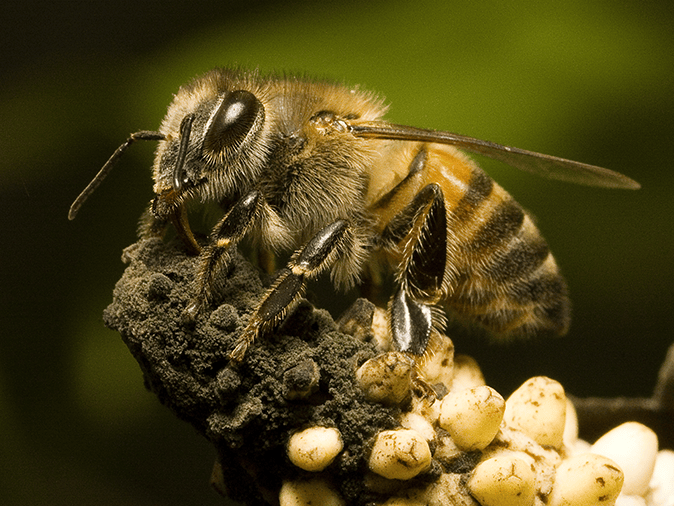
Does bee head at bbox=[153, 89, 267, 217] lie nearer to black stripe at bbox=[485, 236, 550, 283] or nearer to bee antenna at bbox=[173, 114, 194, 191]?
bee antenna at bbox=[173, 114, 194, 191]

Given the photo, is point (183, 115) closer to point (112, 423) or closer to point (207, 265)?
point (207, 265)

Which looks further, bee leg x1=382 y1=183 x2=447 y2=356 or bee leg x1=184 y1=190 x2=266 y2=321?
bee leg x1=382 y1=183 x2=447 y2=356

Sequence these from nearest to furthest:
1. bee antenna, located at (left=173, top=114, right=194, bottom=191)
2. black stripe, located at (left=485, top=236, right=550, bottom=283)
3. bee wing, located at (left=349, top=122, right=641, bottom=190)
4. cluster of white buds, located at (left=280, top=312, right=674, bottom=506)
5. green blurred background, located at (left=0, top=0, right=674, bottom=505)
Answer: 1. cluster of white buds, located at (left=280, top=312, right=674, bottom=506)
2. bee antenna, located at (left=173, top=114, right=194, bottom=191)
3. bee wing, located at (left=349, top=122, right=641, bottom=190)
4. black stripe, located at (left=485, top=236, right=550, bottom=283)
5. green blurred background, located at (left=0, top=0, right=674, bottom=505)

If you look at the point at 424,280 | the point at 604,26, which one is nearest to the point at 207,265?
the point at 424,280

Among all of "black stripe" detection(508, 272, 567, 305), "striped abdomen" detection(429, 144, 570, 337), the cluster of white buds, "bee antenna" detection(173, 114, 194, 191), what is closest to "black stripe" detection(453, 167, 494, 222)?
"striped abdomen" detection(429, 144, 570, 337)

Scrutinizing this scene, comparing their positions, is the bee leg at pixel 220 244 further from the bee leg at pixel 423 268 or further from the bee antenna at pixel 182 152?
the bee leg at pixel 423 268

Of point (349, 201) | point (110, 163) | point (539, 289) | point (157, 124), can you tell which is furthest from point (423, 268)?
point (157, 124)
